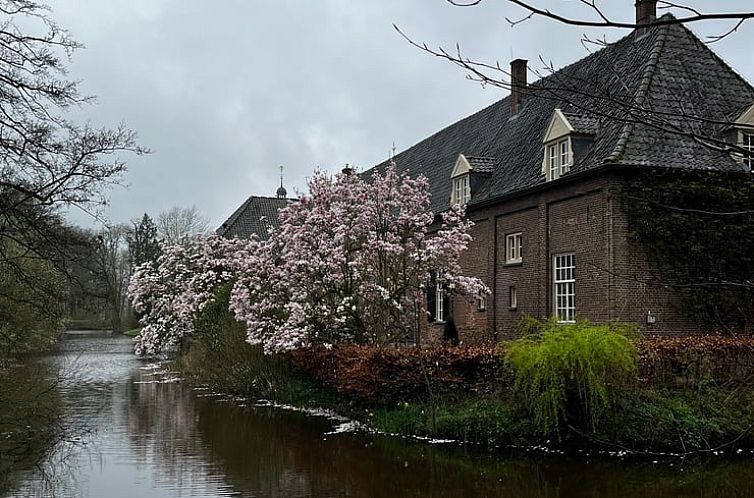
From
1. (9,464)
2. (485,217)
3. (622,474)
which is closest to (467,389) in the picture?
(622,474)

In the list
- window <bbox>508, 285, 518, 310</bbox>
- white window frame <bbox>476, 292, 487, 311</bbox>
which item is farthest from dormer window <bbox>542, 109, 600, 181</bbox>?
white window frame <bbox>476, 292, 487, 311</bbox>

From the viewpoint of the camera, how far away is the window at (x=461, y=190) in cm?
2628

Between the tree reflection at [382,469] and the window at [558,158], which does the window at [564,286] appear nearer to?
the window at [558,158]

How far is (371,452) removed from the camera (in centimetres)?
1381

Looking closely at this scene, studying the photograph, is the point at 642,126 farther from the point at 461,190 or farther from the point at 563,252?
the point at 461,190

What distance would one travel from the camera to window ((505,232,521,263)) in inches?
919

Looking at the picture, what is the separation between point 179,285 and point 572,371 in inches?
768

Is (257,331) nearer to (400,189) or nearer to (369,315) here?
(369,315)

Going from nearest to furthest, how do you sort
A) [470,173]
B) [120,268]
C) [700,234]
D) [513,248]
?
[700,234]
[513,248]
[470,173]
[120,268]

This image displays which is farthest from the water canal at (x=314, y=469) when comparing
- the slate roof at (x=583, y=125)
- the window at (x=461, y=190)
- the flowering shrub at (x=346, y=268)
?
the window at (x=461, y=190)

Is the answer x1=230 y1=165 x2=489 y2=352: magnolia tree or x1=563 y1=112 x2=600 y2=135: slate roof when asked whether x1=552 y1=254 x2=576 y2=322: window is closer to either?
x1=230 y1=165 x2=489 y2=352: magnolia tree

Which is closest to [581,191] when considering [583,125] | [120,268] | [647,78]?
[583,125]

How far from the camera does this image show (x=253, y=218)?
4722cm

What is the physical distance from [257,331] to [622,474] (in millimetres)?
10297
